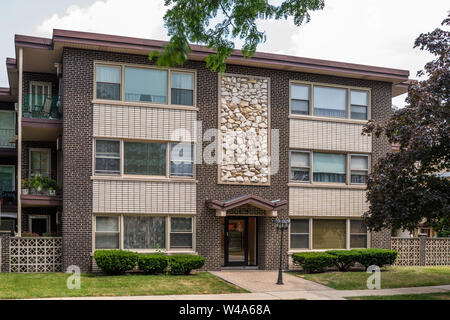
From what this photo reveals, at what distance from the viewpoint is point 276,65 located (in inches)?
830

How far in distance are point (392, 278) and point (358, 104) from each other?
7.49 meters

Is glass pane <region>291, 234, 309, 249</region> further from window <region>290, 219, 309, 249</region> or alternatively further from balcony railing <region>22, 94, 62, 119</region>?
balcony railing <region>22, 94, 62, 119</region>

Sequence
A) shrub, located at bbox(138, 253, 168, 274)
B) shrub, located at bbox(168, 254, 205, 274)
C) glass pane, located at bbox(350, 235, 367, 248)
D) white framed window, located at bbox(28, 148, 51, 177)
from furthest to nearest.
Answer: white framed window, located at bbox(28, 148, 51, 177) < glass pane, located at bbox(350, 235, 367, 248) < shrub, located at bbox(168, 254, 205, 274) < shrub, located at bbox(138, 253, 168, 274)

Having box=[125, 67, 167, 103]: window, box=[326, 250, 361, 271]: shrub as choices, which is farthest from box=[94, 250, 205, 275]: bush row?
box=[125, 67, 167, 103]: window

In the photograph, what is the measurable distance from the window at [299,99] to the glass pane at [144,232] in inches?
276

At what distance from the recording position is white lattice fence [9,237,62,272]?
733 inches

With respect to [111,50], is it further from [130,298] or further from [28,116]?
[130,298]

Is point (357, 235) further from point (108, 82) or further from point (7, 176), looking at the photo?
point (7, 176)

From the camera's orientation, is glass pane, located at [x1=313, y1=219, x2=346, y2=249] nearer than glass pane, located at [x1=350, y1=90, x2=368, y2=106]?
Yes

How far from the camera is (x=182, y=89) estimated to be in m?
20.4

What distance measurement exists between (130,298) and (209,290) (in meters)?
2.76

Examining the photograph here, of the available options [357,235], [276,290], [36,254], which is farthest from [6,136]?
[357,235]

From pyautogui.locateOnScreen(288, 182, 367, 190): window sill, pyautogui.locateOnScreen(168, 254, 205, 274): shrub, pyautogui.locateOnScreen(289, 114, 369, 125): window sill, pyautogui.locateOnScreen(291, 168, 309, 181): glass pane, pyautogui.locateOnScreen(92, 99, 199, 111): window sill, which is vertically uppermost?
pyautogui.locateOnScreen(92, 99, 199, 111): window sill
